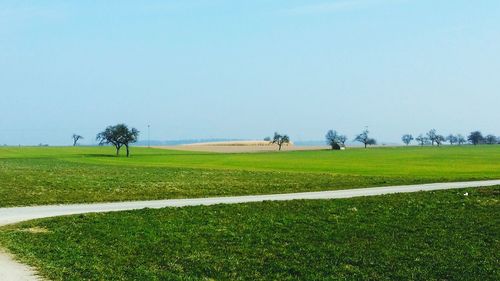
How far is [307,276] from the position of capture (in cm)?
1495

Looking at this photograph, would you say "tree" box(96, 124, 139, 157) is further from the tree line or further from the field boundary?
the field boundary

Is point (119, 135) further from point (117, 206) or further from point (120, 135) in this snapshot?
point (117, 206)

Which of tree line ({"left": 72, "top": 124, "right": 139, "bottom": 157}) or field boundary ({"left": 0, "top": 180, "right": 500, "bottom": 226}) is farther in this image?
tree line ({"left": 72, "top": 124, "right": 139, "bottom": 157})

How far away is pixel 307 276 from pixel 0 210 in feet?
59.2

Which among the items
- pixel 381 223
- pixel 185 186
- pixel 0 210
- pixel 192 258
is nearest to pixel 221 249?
pixel 192 258

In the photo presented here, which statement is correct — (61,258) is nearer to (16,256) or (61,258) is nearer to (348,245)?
(16,256)

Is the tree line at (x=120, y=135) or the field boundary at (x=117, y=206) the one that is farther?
the tree line at (x=120, y=135)

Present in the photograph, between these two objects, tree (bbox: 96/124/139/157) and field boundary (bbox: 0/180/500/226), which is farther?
tree (bbox: 96/124/139/157)

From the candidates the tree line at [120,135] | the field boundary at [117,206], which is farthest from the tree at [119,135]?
the field boundary at [117,206]

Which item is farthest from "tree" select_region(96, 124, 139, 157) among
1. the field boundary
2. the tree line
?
the field boundary

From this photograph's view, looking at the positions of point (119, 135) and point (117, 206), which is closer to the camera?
point (117, 206)

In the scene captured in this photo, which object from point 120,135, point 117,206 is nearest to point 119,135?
point 120,135

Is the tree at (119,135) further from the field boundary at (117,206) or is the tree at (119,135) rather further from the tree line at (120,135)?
the field boundary at (117,206)

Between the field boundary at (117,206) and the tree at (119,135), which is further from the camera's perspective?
the tree at (119,135)
